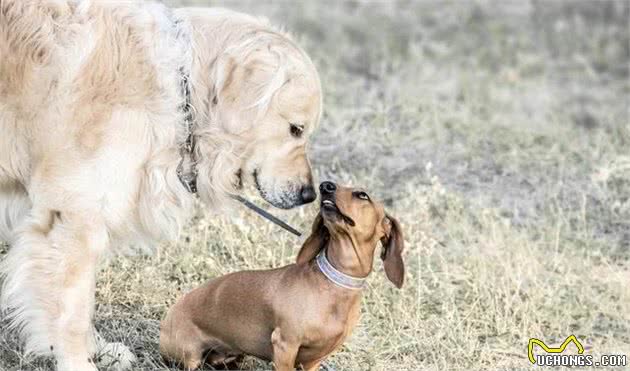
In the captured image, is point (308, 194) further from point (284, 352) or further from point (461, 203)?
point (461, 203)

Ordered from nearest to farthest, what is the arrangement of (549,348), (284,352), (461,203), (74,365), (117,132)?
(284,352), (117,132), (74,365), (549,348), (461,203)

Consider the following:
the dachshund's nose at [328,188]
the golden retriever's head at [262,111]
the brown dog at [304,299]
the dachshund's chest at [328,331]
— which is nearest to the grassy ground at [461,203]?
the brown dog at [304,299]

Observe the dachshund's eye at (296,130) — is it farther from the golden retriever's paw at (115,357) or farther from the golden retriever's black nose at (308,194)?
the golden retriever's paw at (115,357)

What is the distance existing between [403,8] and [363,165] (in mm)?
5373

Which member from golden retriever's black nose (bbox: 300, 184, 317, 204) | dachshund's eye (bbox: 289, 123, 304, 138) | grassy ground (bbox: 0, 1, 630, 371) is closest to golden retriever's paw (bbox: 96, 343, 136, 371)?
grassy ground (bbox: 0, 1, 630, 371)

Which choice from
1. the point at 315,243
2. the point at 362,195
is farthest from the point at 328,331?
the point at 362,195

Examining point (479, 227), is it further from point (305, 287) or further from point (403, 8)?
point (403, 8)

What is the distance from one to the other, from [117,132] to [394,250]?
1219 millimetres

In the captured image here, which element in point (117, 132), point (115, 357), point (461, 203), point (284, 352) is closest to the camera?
point (284, 352)

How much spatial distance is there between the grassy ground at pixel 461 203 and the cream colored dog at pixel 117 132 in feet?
1.67

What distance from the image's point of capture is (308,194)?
5.00 metres

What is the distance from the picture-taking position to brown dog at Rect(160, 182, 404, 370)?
4.56 meters

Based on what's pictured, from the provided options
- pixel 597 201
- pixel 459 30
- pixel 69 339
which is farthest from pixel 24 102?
pixel 459 30

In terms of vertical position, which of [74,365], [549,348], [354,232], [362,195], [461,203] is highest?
[362,195]
